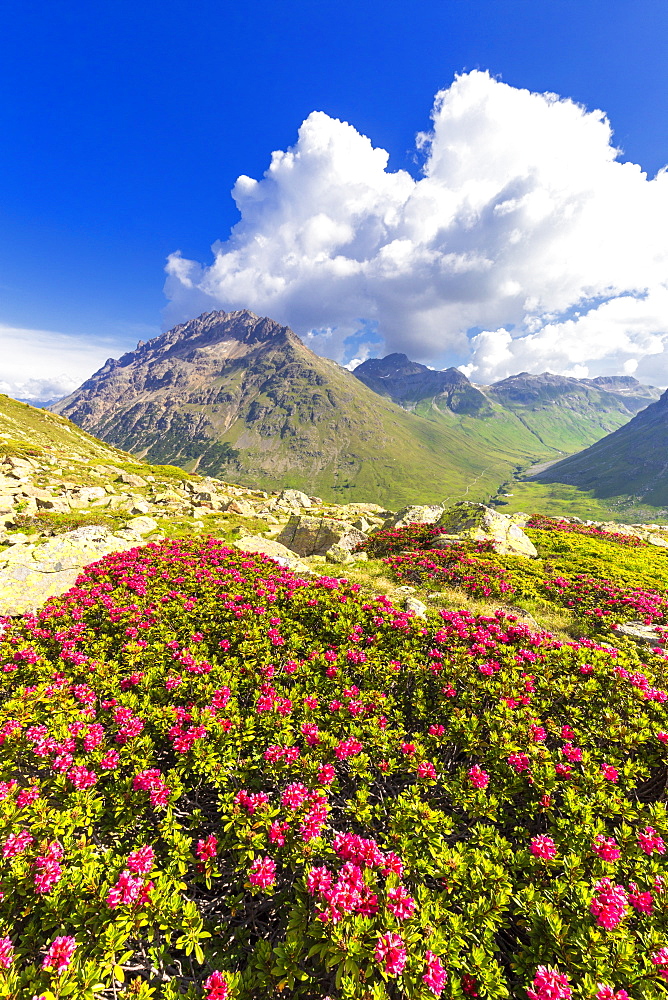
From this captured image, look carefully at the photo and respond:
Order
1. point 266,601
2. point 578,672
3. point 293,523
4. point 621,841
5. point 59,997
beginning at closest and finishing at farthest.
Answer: point 59,997
point 621,841
point 578,672
point 266,601
point 293,523

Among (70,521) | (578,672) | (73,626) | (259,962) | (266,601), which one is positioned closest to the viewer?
A: (259,962)

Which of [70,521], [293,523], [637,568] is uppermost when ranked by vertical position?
[637,568]

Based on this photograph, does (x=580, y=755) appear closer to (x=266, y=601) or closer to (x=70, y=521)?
(x=266, y=601)

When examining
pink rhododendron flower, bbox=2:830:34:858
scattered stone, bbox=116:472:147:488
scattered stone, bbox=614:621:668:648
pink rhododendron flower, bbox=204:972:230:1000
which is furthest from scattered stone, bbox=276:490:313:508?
pink rhododendron flower, bbox=204:972:230:1000

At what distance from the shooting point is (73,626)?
9.52 meters

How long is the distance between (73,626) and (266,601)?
5134 mm

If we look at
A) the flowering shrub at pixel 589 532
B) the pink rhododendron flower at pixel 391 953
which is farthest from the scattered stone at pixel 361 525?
the pink rhododendron flower at pixel 391 953

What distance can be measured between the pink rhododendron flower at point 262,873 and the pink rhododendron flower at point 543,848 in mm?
3662

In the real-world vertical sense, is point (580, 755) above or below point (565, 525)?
below

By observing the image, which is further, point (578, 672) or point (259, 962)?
point (578, 672)

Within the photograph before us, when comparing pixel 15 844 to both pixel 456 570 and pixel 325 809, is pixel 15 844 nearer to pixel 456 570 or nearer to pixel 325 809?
pixel 325 809

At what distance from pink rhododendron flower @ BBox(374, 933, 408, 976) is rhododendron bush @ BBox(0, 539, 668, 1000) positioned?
2 cm

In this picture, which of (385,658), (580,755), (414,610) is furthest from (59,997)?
(414,610)

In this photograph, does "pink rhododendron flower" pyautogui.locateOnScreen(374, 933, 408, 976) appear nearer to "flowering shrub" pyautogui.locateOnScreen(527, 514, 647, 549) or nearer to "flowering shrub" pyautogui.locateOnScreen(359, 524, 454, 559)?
"flowering shrub" pyautogui.locateOnScreen(359, 524, 454, 559)
